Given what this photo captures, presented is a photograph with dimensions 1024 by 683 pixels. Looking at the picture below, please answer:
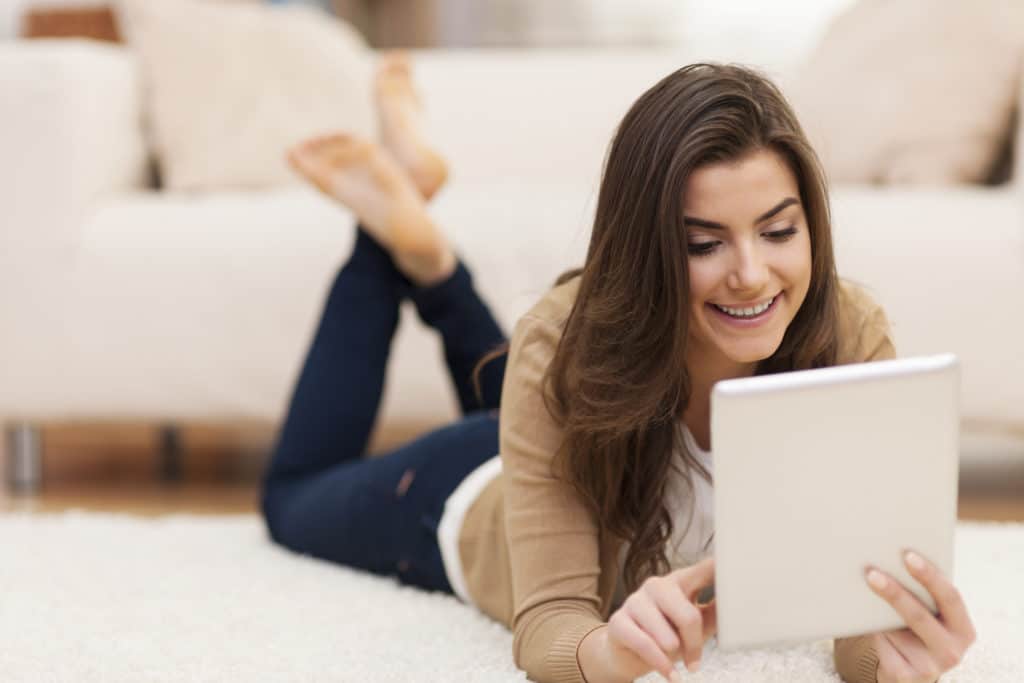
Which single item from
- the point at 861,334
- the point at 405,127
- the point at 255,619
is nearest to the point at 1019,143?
the point at 405,127

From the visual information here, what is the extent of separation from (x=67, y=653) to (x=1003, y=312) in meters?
1.35

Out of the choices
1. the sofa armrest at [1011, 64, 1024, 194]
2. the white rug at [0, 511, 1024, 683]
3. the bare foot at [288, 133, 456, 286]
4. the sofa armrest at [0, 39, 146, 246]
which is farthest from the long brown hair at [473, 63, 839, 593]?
the sofa armrest at [0, 39, 146, 246]

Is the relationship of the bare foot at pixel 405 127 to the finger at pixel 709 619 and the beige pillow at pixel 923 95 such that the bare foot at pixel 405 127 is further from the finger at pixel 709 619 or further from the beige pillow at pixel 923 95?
the finger at pixel 709 619

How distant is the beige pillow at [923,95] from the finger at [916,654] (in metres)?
1.32

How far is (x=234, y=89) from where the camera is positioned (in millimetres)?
2410

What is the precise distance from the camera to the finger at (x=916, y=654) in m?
0.84

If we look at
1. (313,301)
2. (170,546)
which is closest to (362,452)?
(170,546)

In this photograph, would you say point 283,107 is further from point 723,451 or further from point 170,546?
point 723,451

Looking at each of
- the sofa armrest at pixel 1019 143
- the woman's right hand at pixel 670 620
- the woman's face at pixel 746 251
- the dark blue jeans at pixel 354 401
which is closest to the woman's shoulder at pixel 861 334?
the woman's face at pixel 746 251

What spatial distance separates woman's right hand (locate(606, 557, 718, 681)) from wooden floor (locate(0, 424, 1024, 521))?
120 centimetres

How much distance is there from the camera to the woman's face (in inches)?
36.8

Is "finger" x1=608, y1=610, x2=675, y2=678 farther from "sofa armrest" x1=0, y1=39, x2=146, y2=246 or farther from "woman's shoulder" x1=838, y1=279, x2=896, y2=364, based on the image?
"sofa armrest" x1=0, y1=39, x2=146, y2=246

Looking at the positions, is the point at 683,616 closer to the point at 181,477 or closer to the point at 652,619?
the point at 652,619

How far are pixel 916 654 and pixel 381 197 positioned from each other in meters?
0.94
